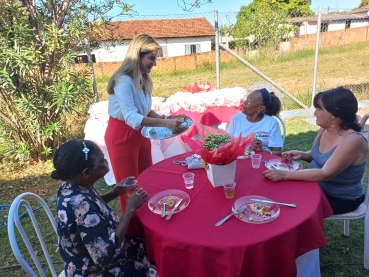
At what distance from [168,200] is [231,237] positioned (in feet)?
1.67

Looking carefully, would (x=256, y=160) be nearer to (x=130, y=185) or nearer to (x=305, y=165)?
Result: (x=130, y=185)

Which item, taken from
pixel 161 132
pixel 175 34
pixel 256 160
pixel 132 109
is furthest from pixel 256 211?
pixel 175 34

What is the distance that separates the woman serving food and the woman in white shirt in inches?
45.4

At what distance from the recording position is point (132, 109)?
95.1 inches

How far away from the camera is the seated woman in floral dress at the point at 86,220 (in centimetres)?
139

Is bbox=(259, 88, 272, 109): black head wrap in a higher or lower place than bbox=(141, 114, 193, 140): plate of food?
higher

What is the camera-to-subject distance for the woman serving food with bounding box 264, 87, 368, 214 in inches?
75.2

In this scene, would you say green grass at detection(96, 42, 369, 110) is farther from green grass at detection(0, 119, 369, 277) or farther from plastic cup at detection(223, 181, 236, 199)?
plastic cup at detection(223, 181, 236, 199)

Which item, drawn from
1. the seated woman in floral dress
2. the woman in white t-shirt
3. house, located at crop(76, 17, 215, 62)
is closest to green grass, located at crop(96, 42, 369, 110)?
the woman in white t-shirt

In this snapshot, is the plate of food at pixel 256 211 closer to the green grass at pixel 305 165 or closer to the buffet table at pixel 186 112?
the green grass at pixel 305 165

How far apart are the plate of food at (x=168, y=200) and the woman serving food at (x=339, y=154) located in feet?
2.02

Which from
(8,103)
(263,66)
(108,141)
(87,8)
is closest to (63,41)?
(87,8)

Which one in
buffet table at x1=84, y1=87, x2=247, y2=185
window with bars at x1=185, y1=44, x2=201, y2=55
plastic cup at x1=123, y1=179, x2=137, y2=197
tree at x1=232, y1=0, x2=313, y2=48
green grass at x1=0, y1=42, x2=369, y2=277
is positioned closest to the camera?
plastic cup at x1=123, y1=179, x2=137, y2=197

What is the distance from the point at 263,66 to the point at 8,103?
614 centimetres
